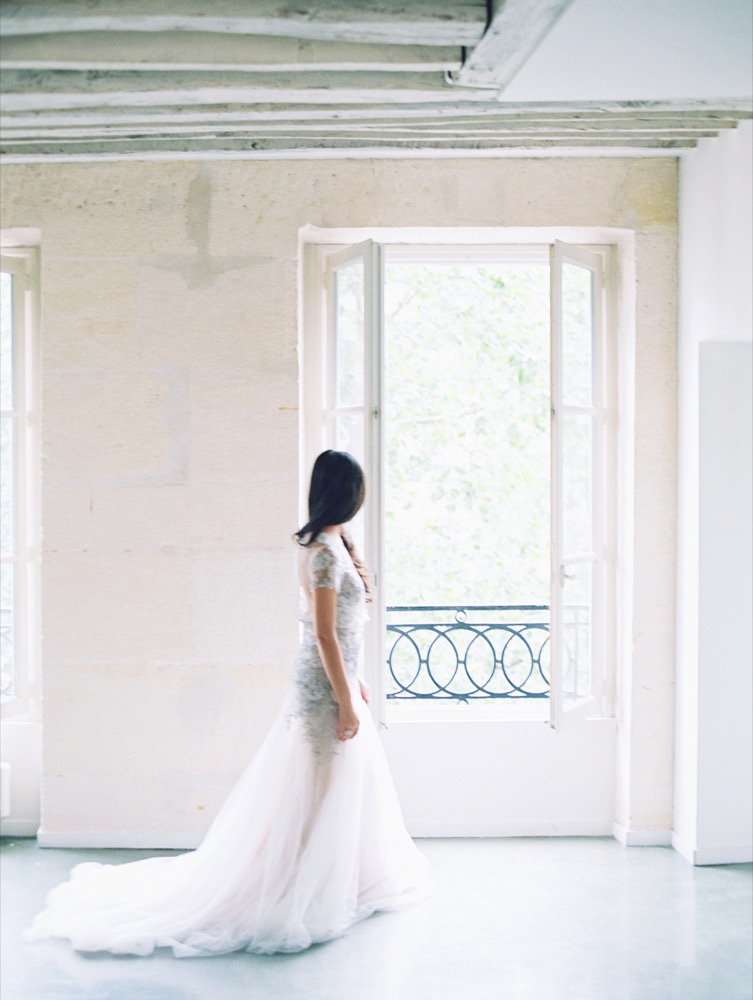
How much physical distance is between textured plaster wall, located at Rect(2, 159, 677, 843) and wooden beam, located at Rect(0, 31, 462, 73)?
1.11 metres

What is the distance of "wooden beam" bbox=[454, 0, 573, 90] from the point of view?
2.54m

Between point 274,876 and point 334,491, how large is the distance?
4.00 feet

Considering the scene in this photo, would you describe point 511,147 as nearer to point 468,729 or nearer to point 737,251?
point 737,251

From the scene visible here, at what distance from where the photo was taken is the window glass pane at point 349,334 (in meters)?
4.00

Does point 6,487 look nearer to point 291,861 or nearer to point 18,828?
point 18,828

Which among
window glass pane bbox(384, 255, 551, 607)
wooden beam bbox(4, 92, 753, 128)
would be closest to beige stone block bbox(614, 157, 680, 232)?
wooden beam bbox(4, 92, 753, 128)

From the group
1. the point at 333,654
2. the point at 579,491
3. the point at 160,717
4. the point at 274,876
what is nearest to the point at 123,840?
the point at 160,717

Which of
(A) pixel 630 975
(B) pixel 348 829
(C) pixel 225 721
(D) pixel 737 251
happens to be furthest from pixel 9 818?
(D) pixel 737 251

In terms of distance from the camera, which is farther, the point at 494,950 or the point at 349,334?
the point at 349,334

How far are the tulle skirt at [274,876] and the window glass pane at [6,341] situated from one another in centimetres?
189

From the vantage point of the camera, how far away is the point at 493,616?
7.21m

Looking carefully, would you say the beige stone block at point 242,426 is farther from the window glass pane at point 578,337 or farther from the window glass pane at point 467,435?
the window glass pane at point 467,435

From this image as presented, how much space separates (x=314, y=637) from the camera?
340 centimetres

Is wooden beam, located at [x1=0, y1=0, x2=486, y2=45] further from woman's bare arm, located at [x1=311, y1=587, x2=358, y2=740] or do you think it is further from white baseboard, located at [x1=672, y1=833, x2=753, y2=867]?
white baseboard, located at [x1=672, y1=833, x2=753, y2=867]
